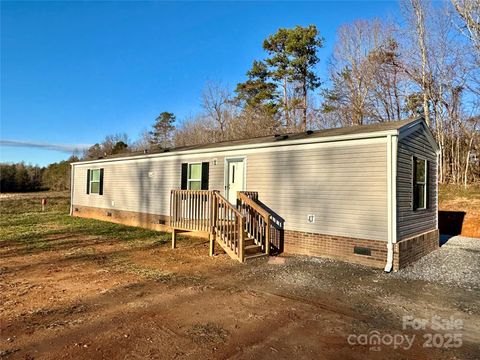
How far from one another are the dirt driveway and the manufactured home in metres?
0.67

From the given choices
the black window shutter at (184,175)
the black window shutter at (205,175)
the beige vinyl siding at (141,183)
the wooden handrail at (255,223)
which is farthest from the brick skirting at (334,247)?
the black window shutter at (184,175)

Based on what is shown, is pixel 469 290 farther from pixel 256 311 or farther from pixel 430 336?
pixel 256 311

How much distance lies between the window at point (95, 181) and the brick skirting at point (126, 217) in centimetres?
89

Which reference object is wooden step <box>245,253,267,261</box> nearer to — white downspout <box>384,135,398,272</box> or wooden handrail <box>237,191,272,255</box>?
wooden handrail <box>237,191,272,255</box>

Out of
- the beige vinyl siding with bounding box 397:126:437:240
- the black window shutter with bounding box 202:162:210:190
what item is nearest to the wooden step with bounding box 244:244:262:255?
the beige vinyl siding with bounding box 397:126:437:240

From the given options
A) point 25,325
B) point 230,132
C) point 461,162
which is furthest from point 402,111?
point 25,325

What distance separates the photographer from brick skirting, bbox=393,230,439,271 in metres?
6.18

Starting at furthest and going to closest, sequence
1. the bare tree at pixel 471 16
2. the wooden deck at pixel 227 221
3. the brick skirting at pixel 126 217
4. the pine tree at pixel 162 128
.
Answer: the pine tree at pixel 162 128, the bare tree at pixel 471 16, the brick skirting at pixel 126 217, the wooden deck at pixel 227 221

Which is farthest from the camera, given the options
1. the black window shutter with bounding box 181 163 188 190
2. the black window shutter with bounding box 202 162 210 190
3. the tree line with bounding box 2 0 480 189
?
the tree line with bounding box 2 0 480 189

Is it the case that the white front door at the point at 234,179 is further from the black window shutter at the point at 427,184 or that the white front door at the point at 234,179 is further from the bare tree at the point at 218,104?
the bare tree at the point at 218,104

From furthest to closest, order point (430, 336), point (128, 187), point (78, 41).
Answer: point (128, 187) → point (78, 41) → point (430, 336)

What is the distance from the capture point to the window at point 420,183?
291 inches

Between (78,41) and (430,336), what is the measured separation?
14131 millimetres

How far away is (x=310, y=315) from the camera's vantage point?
396 cm
